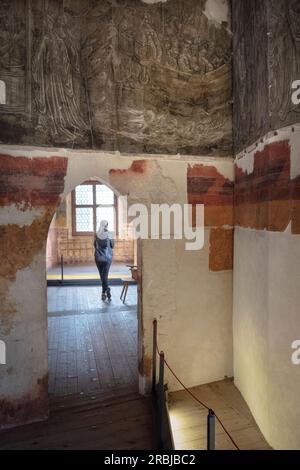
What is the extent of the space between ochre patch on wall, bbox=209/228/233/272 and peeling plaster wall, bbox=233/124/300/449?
328mm

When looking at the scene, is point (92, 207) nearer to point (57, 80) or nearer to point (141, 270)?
point (141, 270)

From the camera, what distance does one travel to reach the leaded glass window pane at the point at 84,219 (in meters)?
12.2

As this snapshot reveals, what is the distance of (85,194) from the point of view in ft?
40.2

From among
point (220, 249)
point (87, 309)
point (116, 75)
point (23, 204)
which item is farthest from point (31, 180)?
point (87, 309)

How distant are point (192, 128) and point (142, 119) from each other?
2.10 ft

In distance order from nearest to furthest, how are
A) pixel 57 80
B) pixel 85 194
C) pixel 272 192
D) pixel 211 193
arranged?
pixel 272 192
pixel 57 80
pixel 211 193
pixel 85 194

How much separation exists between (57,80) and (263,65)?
2185 millimetres

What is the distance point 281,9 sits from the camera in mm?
3244

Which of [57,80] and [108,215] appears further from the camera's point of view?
[108,215]

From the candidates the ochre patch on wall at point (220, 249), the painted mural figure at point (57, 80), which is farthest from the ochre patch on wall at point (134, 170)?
the ochre patch on wall at point (220, 249)

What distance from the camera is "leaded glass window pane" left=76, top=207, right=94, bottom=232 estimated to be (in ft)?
40.1
